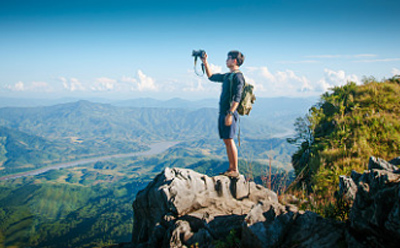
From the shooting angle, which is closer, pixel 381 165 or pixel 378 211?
pixel 378 211

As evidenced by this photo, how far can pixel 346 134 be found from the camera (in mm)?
8852

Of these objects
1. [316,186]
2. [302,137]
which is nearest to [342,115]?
[302,137]

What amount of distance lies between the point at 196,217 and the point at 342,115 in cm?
817

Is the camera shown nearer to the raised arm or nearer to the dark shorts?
the raised arm

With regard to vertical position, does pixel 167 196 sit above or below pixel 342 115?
below

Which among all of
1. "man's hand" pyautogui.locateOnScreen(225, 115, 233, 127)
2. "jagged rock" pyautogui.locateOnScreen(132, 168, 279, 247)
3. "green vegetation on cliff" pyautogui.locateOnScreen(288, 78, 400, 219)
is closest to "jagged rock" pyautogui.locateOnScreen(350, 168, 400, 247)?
"jagged rock" pyautogui.locateOnScreen(132, 168, 279, 247)

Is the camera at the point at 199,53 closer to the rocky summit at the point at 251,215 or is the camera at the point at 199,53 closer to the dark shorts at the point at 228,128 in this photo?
the dark shorts at the point at 228,128

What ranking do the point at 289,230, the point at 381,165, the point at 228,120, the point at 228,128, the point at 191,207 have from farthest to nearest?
the point at 228,128, the point at 228,120, the point at 191,207, the point at 381,165, the point at 289,230

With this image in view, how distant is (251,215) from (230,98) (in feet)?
11.3

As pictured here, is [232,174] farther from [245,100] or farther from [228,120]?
[245,100]

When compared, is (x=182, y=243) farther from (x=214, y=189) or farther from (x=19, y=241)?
(x=19, y=241)

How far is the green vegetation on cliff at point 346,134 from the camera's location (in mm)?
7461

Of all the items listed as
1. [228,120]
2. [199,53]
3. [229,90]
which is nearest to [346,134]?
[228,120]

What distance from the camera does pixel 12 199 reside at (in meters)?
178
